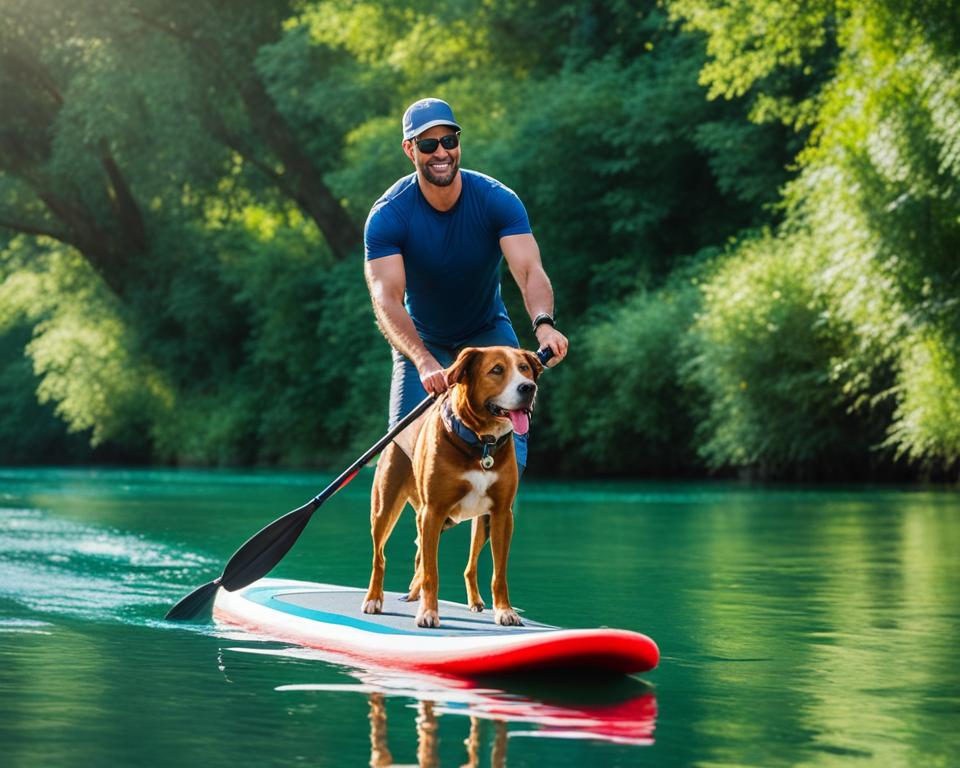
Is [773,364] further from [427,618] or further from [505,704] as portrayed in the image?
[505,704]

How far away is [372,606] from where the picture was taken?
7.45 metres

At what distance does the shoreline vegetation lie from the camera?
816 inches

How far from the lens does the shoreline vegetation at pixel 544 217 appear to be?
20734 millimetres

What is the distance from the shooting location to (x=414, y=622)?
698cm

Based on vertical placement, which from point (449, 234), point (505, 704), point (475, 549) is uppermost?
point (449, 234)

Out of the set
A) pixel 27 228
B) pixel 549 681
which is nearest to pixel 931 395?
pixel 549 681

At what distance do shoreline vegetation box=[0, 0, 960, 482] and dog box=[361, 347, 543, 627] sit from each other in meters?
13.4

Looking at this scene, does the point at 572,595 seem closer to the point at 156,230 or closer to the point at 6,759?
the point at 6,759

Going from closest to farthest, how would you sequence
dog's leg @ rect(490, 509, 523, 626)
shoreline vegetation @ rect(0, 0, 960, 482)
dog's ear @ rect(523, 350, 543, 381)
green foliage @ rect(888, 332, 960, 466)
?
1. dog's ear @ rect(523, 350, 543, 381)
2. dog's leg @ rect(490, 509, 523, 626)
3. green foliage @ rect(888, 332, 960, 466)
4. shoreline vegetation @ rect(0, 0, 960, 482)

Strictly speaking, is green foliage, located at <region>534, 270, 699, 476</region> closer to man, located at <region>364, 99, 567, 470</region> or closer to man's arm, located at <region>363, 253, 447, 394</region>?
man, located at <region>364, 99, 567, 470</region>

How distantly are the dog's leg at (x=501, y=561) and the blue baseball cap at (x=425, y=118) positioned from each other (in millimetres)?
1611

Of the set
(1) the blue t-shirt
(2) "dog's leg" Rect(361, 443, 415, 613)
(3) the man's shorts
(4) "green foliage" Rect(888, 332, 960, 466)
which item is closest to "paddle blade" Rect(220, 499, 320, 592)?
(2) "dog's leg" Rect(361, 443, 415, 613)

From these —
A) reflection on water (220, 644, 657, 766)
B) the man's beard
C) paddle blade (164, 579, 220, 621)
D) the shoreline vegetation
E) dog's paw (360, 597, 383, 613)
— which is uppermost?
the shoreline vegetation

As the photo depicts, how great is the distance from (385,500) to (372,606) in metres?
0.48
